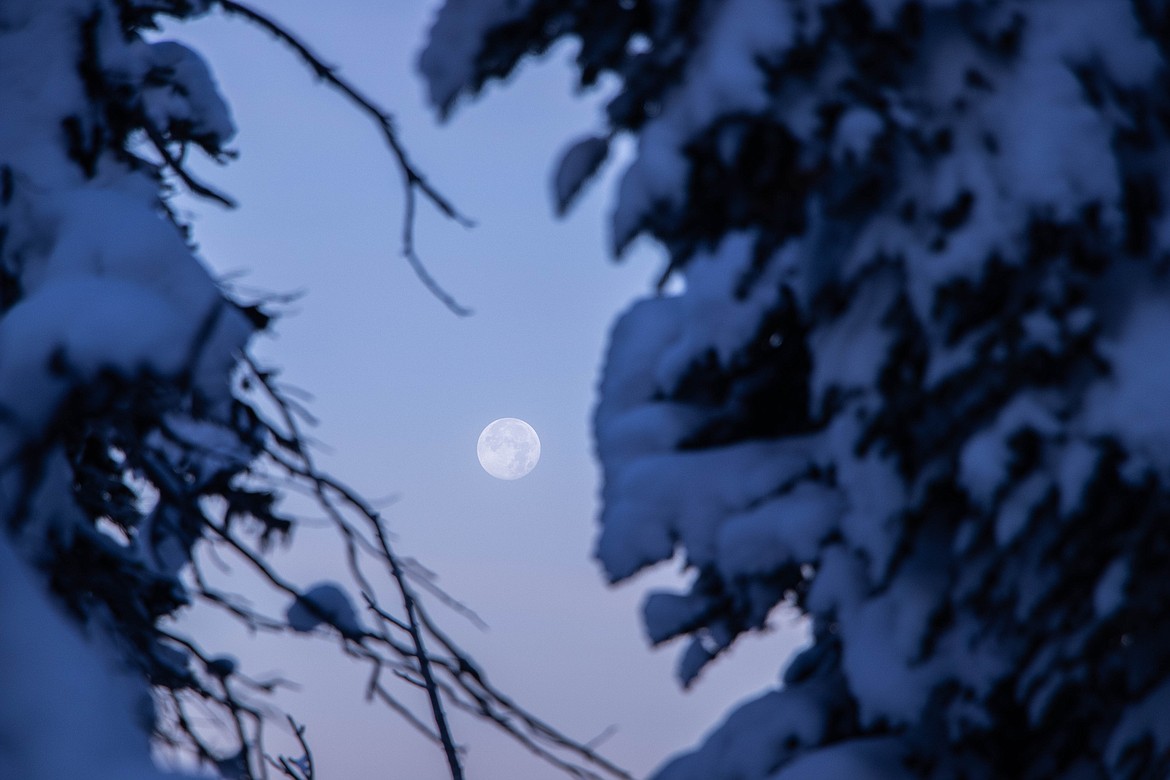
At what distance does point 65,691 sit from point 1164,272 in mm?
2961

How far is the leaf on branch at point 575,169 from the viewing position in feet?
9.38

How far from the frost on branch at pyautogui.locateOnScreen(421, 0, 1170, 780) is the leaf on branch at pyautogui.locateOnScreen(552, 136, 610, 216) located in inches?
5.6

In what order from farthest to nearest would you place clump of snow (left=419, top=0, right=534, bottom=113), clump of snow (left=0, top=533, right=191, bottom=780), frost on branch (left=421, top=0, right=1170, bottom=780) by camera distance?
clump of snow (left=419, top=0, right=534, bottom=113), frost on branch (left=421, top=0, right=1170, bottom=780), clump of snow (left=0, top=533, right=191, bottom=780)

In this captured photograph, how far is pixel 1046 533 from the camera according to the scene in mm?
2861

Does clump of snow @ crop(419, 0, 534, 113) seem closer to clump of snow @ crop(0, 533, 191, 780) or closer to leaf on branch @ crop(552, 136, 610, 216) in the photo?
leaf on branch @ crop(552, 136, 610, 216)

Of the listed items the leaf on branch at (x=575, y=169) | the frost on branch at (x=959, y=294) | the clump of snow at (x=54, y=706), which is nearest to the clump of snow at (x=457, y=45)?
the frost on branch at (x=959, y=294)

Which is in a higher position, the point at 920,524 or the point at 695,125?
the point at 695,125

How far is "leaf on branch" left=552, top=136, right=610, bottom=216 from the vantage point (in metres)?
2.86

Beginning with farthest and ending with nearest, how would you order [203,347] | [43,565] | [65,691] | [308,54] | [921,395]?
[308,54]
[921,395]
[43,565]
[203,347]
[65,691]

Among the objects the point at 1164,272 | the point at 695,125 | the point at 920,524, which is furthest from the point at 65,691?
the point at 1164,272

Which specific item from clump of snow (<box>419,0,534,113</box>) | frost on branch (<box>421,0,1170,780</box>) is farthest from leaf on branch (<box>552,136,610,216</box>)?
clump of snow (<box>419,0,534,113</box>)

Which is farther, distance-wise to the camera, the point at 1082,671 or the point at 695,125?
the point at 1082,671

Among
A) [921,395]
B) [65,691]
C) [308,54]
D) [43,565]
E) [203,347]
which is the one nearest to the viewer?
[65,691]

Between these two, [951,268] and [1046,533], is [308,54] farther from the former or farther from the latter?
[1046,533]
